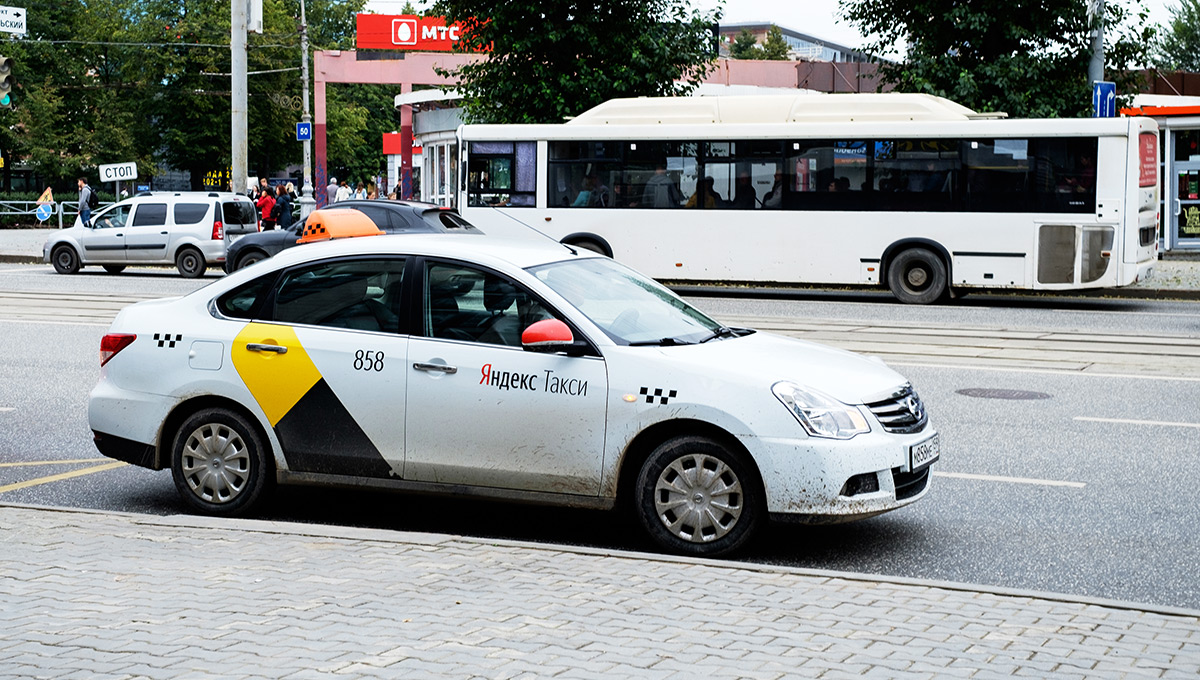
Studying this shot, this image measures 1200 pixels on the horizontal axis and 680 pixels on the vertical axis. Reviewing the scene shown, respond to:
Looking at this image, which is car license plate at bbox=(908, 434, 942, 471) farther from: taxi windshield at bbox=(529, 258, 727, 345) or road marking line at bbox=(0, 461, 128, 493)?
road marking line at bbox=(0, 461, 128, 493)

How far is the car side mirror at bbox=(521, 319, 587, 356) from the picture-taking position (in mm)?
6488

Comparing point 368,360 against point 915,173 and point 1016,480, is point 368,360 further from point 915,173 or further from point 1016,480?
point 915,173

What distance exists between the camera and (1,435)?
956cm

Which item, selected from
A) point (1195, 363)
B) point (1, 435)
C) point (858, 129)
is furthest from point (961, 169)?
point (1, 435)

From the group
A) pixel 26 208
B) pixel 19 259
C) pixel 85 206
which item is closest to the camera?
pixel 19 259

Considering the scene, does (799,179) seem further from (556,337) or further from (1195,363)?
(556,337)

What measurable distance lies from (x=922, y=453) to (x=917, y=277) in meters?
14.6

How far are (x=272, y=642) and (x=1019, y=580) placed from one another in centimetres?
323

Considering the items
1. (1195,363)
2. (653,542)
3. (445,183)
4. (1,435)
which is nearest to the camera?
(653,542)

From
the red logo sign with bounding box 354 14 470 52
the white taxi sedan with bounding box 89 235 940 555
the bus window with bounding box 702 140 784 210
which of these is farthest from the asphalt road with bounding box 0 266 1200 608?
the red logo sign with bounding box 354 14 470 52

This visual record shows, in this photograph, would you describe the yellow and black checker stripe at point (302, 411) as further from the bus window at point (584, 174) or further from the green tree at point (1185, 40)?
the green tree at point (1185, 40)

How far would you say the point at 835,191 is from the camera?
21344mm

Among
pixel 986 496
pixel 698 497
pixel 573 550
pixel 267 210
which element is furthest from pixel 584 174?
pixel 573 550

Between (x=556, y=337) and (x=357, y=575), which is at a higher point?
(x=556, y=337)
